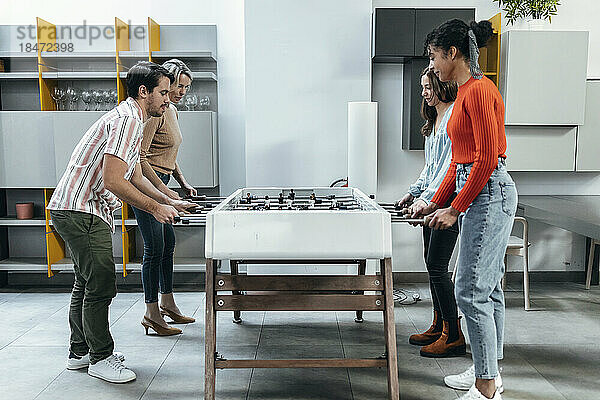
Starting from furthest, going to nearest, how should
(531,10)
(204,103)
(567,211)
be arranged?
(204,103) < (531,10) < (567,211)

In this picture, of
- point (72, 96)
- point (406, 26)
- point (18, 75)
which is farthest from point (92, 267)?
point (406, 26)

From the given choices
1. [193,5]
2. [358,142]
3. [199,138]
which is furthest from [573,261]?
[193,5]

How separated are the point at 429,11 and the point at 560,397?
296 centimetres

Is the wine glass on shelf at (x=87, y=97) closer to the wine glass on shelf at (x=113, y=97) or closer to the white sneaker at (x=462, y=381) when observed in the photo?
the wine glass on shelf at (x=113, y=97)

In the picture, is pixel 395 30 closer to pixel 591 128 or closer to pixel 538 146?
pixel 538 146

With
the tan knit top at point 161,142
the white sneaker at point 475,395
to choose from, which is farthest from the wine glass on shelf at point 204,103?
the white sneaker at point 475,395

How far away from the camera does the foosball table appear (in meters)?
2.71

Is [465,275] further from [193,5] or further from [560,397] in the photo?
[193,5]

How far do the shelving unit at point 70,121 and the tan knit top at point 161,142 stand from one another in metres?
0.95

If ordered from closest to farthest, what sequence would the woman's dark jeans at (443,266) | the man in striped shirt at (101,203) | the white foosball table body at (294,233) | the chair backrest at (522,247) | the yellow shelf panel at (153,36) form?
the white foosball table body at (294,233) → the man in striped shirt at (101,203) → the woman's dark jeans at (443,266) → the chair backrest at (522,247) → the yellow shelf panel at (153,36)

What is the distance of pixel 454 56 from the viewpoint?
8.70 feet

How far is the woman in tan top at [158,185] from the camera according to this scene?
3816 millimetres

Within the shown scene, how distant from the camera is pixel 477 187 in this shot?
255 cm

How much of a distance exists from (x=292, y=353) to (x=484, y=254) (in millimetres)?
1481
